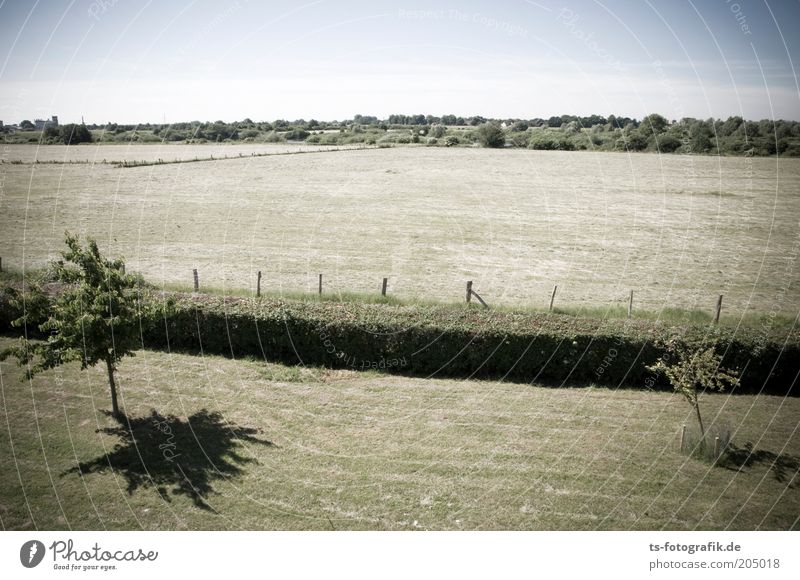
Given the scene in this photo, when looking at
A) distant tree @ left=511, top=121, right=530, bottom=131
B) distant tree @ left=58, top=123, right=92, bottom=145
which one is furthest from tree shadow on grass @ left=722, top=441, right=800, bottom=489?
distant tree @ left=58, top=123, right=92, bottom=145

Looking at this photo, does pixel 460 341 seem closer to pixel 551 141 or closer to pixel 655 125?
pixel 655 125

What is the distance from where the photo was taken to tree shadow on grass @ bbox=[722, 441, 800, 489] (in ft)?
42.4

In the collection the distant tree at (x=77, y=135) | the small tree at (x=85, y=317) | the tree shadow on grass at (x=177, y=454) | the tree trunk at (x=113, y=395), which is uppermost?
the distant tree at (x=77, y=135)

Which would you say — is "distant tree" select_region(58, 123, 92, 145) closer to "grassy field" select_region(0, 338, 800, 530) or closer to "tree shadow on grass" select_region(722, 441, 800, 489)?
"grassy field" select_region(0, 338, 800, 530)

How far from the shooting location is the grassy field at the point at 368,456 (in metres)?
11.1

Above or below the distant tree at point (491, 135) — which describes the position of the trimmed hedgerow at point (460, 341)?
below

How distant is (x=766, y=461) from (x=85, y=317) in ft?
63.0

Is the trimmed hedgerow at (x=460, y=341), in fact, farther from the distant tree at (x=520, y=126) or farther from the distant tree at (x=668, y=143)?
the distant tree at (x=520, y=126)

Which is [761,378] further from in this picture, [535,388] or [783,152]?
[783,152]

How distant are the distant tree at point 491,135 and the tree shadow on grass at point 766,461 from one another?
301ft

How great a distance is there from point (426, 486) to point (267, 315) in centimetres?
979

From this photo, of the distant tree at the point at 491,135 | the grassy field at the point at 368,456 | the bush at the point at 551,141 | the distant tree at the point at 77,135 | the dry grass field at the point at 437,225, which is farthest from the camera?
the bush at the point at 551,141

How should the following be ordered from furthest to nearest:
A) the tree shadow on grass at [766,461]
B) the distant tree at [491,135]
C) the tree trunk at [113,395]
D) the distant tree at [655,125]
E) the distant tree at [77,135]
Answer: the distant tree at [491,135] → the distant tree at [77,135] → the distant tree at [655,125] → the tree trunk at [113,395] → the tree shadow on grass at [766,461]

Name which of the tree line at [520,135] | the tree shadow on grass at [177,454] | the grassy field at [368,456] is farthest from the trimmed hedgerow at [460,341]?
the tree line at [520,135]
